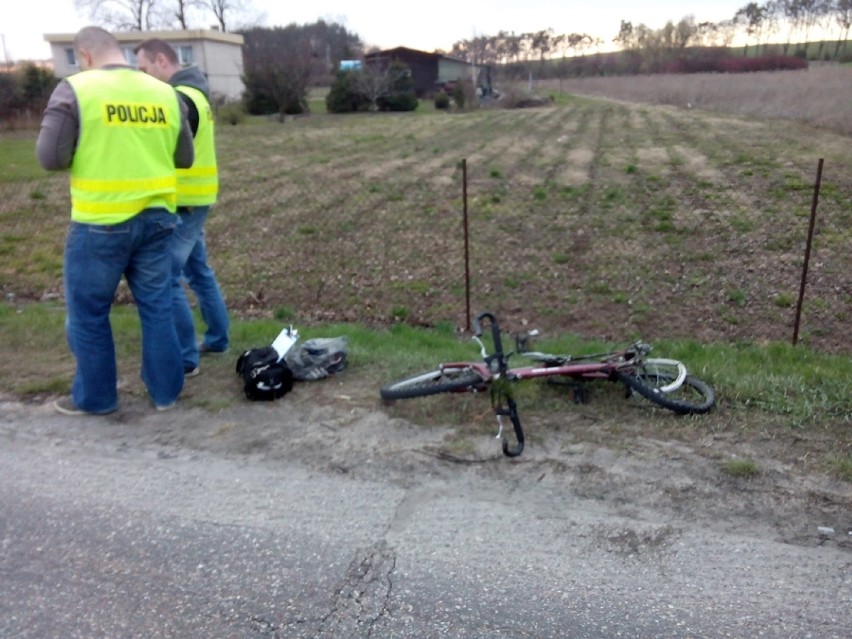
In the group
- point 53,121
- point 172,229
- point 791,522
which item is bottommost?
point 791,522

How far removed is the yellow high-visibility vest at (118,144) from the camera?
418 centimetres

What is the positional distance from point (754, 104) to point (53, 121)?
34.9 metres

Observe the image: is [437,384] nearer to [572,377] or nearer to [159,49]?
[572,377]

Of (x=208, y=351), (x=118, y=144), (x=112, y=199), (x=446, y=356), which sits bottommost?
(x=446, y=356)

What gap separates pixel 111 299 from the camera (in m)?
4.63

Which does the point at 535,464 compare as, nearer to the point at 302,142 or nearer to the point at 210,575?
the point at 210,575

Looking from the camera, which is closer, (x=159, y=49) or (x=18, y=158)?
(x=159, y=49)

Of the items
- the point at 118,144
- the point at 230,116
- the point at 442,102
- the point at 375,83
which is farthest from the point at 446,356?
the point at 442,102

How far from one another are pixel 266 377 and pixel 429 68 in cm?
5935

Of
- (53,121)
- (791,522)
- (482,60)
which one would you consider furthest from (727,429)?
(482,60)

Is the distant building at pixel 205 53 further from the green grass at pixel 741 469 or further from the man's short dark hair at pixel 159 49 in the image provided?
the green grass at pixel 741 469

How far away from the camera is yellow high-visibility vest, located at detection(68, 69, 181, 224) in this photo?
418 cm

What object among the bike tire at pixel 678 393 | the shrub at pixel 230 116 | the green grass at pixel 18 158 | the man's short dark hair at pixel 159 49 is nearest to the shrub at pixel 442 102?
the shrub at pixel 230 116

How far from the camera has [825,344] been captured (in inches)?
279
